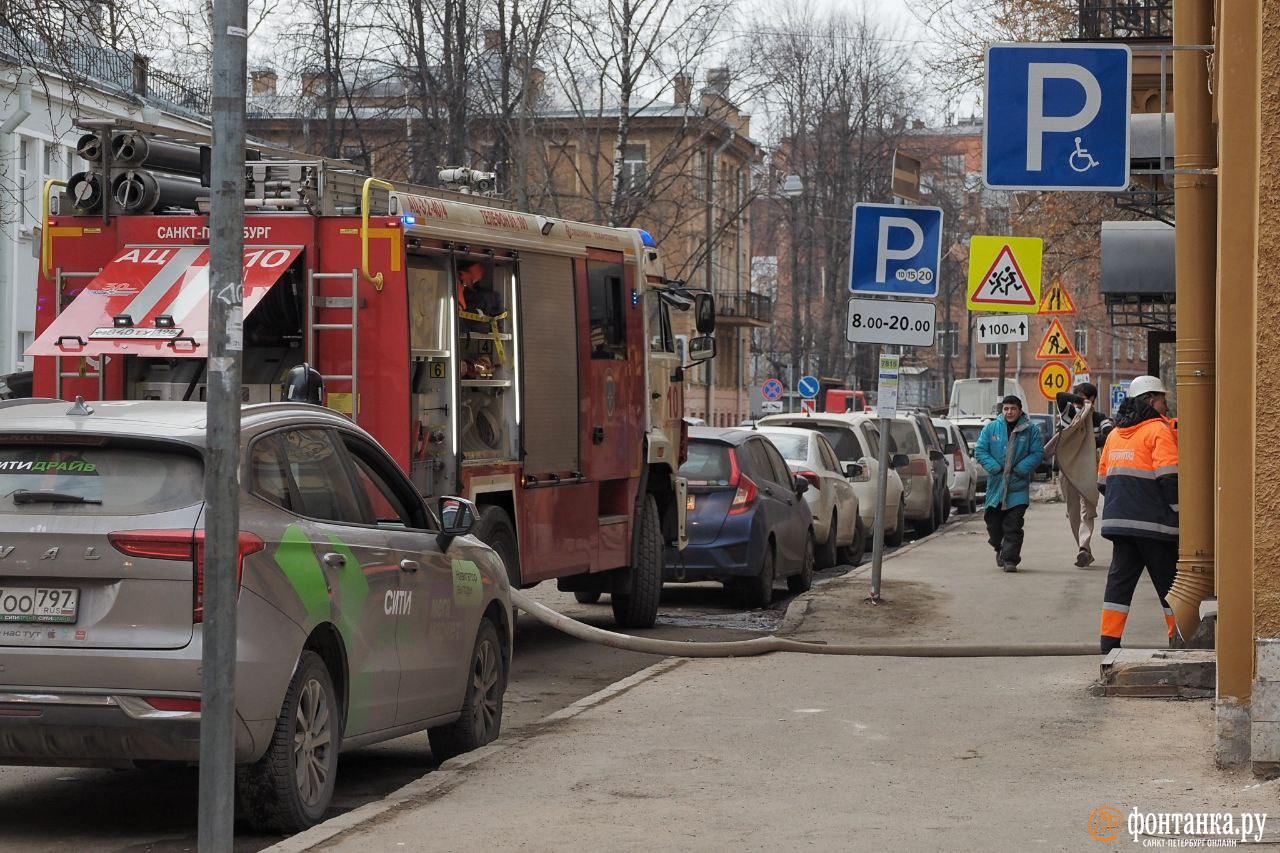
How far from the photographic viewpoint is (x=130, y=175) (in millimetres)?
12172

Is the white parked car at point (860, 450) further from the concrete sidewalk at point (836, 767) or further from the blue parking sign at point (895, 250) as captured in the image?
the concrete sidewalk at point (836, 767)

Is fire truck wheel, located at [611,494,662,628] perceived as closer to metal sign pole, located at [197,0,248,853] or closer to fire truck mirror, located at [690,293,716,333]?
fire truck mirror, located at [690,293,716,333]

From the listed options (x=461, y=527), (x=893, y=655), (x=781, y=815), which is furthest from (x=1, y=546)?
(x=893, y=655)

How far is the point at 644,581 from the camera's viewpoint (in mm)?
15211

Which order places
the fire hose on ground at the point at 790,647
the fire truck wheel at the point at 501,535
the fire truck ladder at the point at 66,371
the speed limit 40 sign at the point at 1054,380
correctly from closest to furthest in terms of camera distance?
the fire truck ladder at the point at 66,371
the fire truck wheel at the point at 501,535
the fire hose on ground at the point at 790,647
the speed limit 40 sign at the point at 1054,380

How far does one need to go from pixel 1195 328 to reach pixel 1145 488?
3.96 ft

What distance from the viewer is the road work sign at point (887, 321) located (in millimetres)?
15680

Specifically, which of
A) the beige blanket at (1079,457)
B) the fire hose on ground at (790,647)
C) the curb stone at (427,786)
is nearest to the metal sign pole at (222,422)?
the curb stone at (427,786)

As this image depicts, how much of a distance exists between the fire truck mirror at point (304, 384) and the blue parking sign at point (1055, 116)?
13.2 feet

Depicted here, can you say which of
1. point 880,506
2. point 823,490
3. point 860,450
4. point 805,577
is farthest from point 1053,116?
point 860,450

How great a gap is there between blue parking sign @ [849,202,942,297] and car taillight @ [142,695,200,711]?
964 cm

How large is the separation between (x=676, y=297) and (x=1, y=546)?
32.5 ft

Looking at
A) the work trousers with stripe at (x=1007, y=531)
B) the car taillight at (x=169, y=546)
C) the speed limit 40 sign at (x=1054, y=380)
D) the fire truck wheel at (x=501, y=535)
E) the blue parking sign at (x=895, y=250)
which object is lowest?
the work trousers with stripe at (x=1007, y=531)

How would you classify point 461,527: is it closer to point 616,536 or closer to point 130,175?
point 130,175
